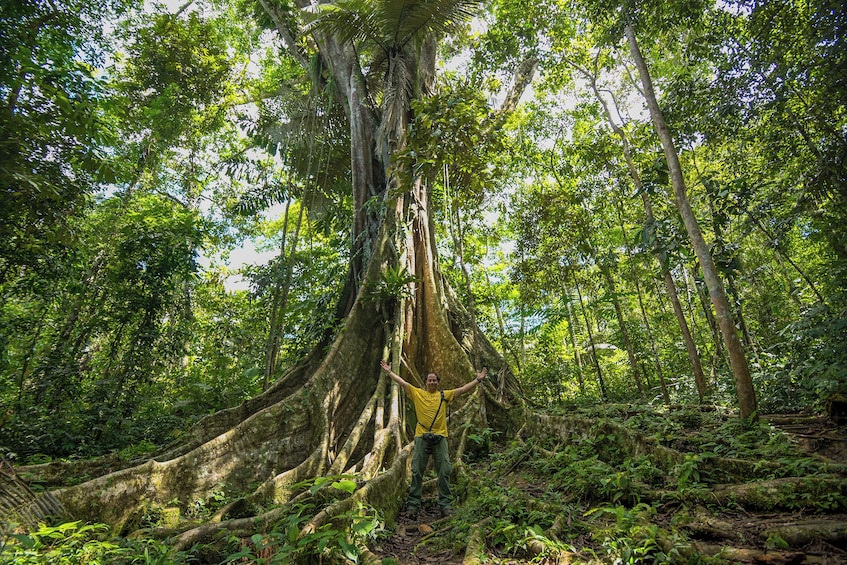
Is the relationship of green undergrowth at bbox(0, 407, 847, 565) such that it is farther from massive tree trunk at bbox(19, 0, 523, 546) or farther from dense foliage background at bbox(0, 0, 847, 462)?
dense foliage background at bbox(0, 0, 847, 462)

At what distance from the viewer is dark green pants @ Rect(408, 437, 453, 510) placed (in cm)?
398

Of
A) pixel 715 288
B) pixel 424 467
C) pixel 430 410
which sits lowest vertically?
pixel 424 467

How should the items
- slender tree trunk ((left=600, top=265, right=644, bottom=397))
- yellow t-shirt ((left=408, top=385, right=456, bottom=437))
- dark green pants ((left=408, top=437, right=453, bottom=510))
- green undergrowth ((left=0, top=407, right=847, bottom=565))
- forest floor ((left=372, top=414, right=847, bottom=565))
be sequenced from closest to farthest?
forest floor ((left=372, top=414, right=847, bottom=565)) → green undergrowth ((left=0, top=407, right=847, bottom=565)) → dark green pants ((left=408, top=437, right=453, bottom=510)) → yellow t-shirt ((left=408, top=385, right=456, bottom=437)) → slender tree trunk ((left=600, top=265, right=644, bottom=397))

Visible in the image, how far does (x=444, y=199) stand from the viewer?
32.6 ft

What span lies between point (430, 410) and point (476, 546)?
5.06ft

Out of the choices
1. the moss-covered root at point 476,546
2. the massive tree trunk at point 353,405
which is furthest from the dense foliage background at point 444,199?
the moss-covered root at point 476,546

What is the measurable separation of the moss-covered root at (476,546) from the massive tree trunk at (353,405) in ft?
2.97

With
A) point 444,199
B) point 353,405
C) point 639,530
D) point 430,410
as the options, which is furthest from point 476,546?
point 444,199

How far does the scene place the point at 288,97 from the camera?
373 inches

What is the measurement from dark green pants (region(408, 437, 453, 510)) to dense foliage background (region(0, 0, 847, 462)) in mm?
3123

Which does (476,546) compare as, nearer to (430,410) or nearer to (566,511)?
(566,511)

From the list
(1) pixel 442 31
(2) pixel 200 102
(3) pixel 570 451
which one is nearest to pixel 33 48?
(1) pixel 442 31

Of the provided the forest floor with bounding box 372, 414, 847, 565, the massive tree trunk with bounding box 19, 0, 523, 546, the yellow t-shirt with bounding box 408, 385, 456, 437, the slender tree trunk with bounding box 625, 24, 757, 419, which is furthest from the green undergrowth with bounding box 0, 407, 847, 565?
the yellow t-shirt with bounding box 408, 385, 456, 437

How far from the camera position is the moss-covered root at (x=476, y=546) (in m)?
2.60
